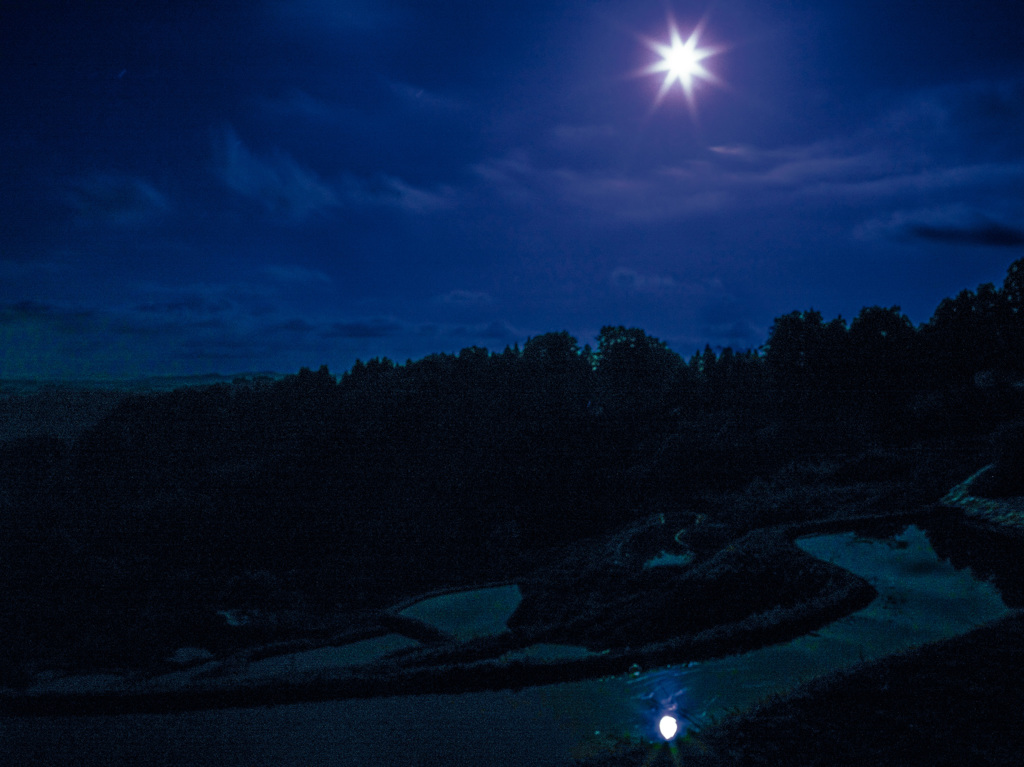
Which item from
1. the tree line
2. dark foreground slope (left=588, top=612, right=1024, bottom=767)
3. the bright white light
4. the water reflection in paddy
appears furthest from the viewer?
the tree line

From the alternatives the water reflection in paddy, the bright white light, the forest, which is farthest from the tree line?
the bright white light

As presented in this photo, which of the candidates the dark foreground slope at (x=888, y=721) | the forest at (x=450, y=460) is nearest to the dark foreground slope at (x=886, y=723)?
the dark foreground slope at (x=888, y=721)

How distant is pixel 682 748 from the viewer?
26.9 feet

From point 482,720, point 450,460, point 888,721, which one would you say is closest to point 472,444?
point 450,460

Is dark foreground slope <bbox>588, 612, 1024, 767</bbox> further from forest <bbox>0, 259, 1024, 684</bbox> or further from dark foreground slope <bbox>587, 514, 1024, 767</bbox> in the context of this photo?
forest <bbox>0, 259, 1024, 684</bbox>

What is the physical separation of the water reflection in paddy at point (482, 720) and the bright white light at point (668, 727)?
191 mm

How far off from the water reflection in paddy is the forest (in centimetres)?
793

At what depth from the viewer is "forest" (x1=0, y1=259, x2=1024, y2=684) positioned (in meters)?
24.4

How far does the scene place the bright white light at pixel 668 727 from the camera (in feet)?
28.4

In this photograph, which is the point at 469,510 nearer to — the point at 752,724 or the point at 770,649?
the point at 770,649

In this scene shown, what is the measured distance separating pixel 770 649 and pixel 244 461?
1580 inches

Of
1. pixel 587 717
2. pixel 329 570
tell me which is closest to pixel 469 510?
pixel 329 570

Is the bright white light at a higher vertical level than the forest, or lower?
lower

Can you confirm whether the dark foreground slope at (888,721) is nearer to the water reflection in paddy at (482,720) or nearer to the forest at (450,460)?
the water reflection in paddy at (482,720)
